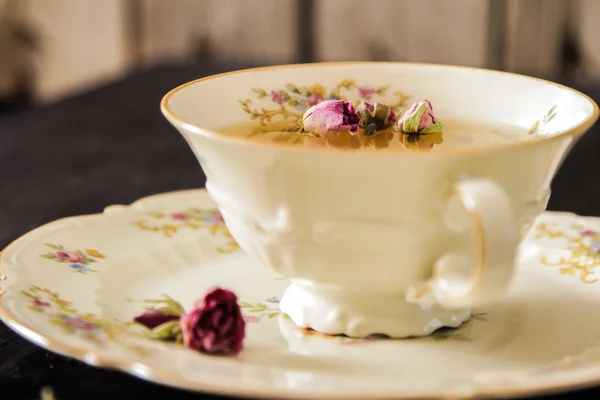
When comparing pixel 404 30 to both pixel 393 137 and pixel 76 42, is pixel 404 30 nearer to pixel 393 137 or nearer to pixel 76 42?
pixel 76 42

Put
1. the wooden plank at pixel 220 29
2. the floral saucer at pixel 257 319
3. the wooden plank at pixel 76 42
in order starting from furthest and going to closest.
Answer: the wooden plank at pixel 76 42, the wooden plank at pixel 220 29, the floral saucer at pixel 257 319

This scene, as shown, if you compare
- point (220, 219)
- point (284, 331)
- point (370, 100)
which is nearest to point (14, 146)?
point (220, 219)

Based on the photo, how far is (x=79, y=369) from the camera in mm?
586

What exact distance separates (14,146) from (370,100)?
2.44ft

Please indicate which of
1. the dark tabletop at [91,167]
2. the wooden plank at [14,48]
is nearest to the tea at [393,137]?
the dark tabletop at [91,167]

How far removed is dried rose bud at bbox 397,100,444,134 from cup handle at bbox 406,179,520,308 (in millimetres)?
164

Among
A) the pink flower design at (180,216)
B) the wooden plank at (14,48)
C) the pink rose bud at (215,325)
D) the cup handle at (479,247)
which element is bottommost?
the wooden plank at (14,48)

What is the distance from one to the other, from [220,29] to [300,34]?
0.76 feet

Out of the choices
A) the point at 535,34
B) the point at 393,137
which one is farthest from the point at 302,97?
the point at 535,34

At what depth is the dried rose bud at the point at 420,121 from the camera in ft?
2.36

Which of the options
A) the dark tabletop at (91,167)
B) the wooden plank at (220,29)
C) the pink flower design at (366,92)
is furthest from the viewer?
the wooden plank at (220,29)

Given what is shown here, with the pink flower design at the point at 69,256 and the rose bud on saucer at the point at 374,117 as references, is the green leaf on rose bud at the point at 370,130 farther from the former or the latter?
the pink flower design at the point at 69,256

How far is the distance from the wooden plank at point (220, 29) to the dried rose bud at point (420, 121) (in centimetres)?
159

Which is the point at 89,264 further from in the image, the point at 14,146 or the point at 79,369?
the point at 14,146
